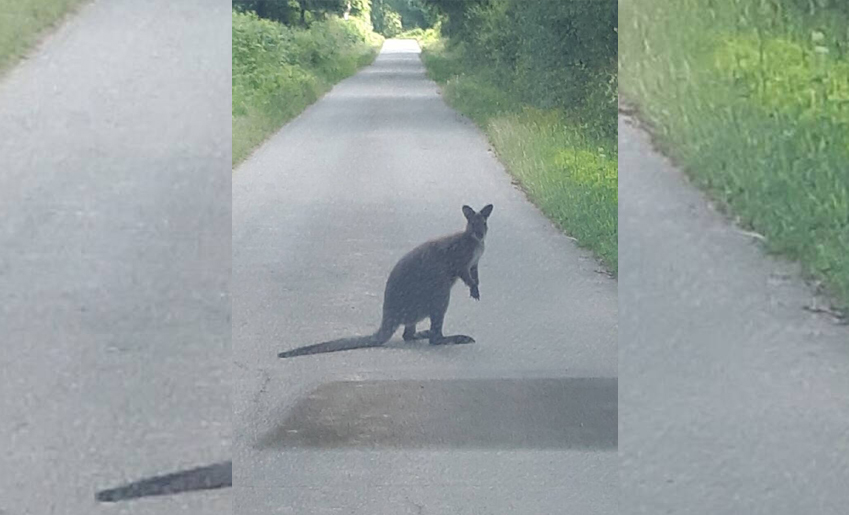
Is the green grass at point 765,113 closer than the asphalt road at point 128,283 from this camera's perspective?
No

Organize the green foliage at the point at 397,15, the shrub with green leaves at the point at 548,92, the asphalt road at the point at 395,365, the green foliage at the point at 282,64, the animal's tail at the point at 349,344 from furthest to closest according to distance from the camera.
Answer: the shrub with green leaves at the point at 548,92 → the green foliage at the point at 397,15 → the green foliage at the point at 282,64 → the animal's tail at the point at 349,344 → the asphalt road at the point at 395,365

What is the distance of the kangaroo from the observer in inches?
171

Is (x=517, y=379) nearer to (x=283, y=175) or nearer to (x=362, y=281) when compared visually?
(x=362, y=281)

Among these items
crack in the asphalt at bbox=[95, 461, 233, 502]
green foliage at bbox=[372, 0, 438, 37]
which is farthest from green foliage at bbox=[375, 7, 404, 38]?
crack in the asphalt at bbox=[95, 461, 233, 502]

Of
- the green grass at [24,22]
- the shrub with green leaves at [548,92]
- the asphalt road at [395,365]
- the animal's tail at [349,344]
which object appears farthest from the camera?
the green grass at [24,22]

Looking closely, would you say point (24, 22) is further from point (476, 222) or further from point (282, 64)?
point (476, 222)

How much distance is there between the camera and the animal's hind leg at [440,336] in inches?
177

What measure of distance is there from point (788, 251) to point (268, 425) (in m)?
3.55

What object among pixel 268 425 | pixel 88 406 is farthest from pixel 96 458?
pixel 268 425

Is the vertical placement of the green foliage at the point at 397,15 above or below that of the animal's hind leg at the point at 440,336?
A: above

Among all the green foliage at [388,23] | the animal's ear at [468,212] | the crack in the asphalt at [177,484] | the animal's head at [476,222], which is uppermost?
the green foliage at [388,23]

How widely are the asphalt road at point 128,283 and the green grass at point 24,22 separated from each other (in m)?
0.86

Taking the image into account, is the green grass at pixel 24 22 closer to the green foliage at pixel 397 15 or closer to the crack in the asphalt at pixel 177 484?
the green foliage at pixel 397 15

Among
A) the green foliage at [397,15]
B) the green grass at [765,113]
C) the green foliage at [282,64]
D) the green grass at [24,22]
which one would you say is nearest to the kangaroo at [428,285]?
the green foliage at [282,64]
